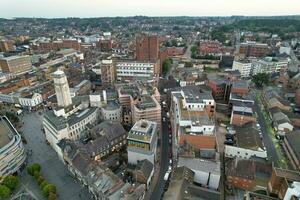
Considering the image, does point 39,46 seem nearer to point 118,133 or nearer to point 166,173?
point 118,133

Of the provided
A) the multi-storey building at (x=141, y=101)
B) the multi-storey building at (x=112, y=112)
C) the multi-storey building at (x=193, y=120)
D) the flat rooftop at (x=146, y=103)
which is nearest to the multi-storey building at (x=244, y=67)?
the multi-storey building at (x=193, y=120)

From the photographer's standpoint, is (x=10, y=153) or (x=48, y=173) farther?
(x=48, y=173)

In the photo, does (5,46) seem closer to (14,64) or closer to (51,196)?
(14,64)

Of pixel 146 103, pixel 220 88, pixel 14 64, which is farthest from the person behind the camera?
pixel 14 64

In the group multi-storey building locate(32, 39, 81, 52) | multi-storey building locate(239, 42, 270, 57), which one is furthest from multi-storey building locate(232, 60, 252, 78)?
multi-storey building locate(32, 39, 81, 52)

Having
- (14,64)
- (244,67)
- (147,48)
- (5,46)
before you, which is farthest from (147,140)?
(5,46)

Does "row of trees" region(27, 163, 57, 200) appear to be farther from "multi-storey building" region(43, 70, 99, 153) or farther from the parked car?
the parked car
